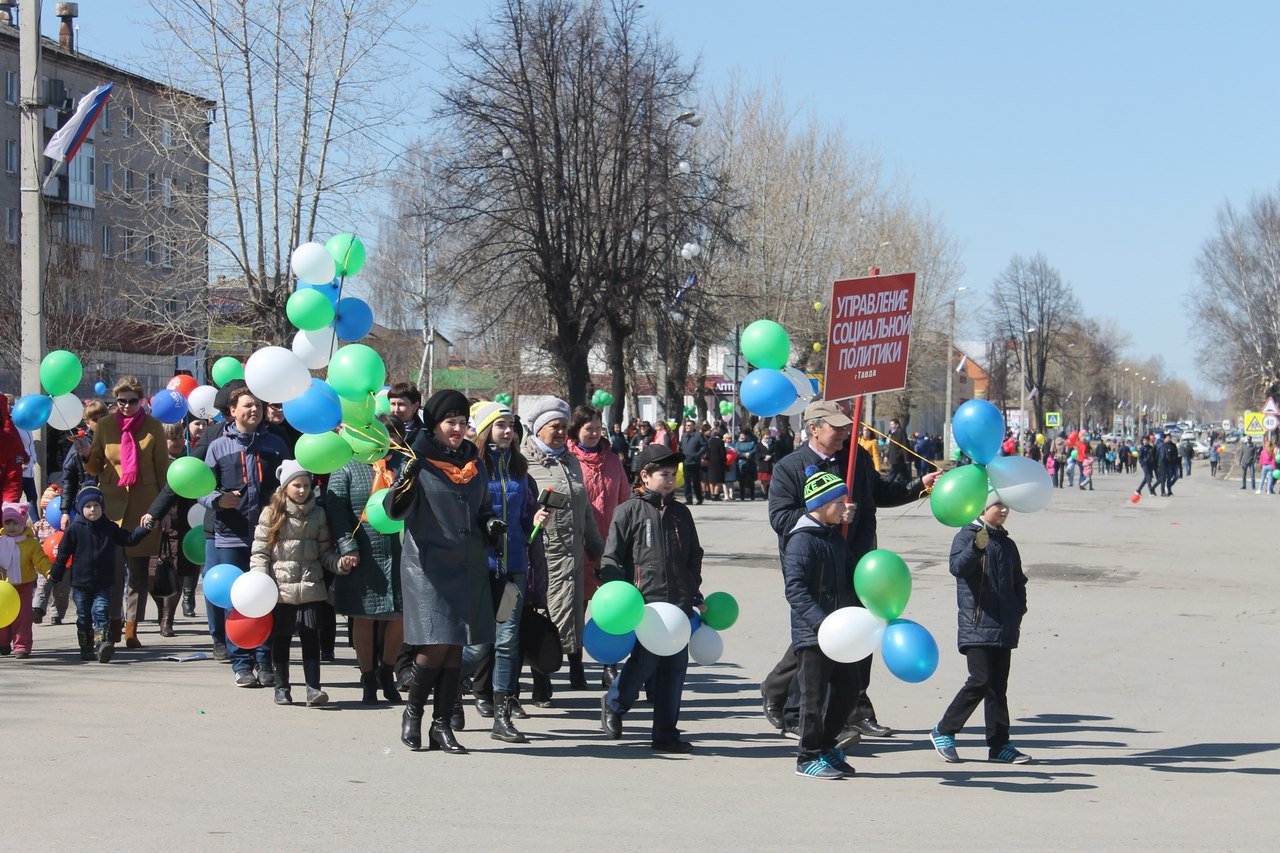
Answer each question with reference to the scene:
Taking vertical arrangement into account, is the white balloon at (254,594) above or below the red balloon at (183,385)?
below

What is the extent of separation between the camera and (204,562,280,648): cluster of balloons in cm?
829

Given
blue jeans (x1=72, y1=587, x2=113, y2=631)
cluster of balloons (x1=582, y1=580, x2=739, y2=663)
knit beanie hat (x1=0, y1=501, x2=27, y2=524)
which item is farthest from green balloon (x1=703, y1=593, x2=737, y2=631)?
knit beanie hat (x1=0, y1=501, x2=27, y2=524)

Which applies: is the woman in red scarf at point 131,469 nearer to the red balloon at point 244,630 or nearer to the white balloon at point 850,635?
the red balloon at point 244,630

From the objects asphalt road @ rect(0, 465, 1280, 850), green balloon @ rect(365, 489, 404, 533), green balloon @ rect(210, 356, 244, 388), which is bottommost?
asphalt road @ rect(0, 465, 1280, 850)

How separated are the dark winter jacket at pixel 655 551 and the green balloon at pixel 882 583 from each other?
129cm

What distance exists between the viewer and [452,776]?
686cm

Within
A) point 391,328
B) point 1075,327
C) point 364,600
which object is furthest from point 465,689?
point 1075,327

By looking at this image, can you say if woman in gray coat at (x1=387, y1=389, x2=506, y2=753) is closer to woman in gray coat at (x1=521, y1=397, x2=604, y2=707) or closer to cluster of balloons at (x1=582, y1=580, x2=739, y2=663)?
cluster of balloons at (x1=582, y1=580, x2=739, y2=663)

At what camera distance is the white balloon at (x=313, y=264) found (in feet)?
27.8

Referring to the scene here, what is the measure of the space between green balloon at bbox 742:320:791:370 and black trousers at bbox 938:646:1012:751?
1.88 metres

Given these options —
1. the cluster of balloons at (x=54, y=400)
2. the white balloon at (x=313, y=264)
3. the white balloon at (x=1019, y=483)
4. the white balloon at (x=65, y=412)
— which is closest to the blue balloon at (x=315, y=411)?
the white balloon at (x=313, y=264)

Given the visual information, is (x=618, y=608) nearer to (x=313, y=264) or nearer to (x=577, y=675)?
(x=577, y=675)

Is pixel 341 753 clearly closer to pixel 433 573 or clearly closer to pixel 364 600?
pixel 433 573

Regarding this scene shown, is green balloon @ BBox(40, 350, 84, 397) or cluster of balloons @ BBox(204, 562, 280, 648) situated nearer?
cluster of balloons @ BBox(204, 562, 280, 648)
